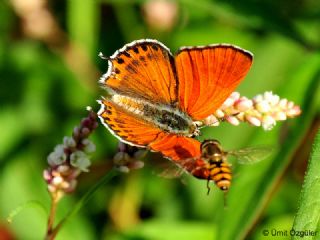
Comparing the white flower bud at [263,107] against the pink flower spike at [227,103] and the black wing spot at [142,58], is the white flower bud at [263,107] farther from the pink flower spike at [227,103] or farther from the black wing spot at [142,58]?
the black wing spot at [142,58]

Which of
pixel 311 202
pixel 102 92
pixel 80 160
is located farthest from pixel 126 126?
pixel 102 92

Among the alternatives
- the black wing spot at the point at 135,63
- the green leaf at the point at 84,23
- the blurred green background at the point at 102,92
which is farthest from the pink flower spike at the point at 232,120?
the green leaf at the point at 84,23

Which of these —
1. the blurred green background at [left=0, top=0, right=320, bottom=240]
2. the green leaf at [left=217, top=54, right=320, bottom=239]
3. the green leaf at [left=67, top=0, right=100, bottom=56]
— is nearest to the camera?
the green leaf at [left=217, top=54, right=320, bottom=239]

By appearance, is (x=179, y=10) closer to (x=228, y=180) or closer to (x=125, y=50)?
(x=125, y=50)

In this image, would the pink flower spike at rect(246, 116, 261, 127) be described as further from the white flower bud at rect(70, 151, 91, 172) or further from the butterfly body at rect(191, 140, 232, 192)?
the white flower bud at rect(70, 151, 91, 172)

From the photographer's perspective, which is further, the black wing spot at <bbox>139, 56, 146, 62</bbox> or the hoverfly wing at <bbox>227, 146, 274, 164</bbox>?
the black wing spot at <bbox>139, 56, 146, 62</bbox>

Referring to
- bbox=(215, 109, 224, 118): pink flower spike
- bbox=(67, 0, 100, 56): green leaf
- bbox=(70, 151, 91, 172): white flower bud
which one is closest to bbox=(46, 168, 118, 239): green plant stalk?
bbox=(70, 151, 91, 172): white flower bud
